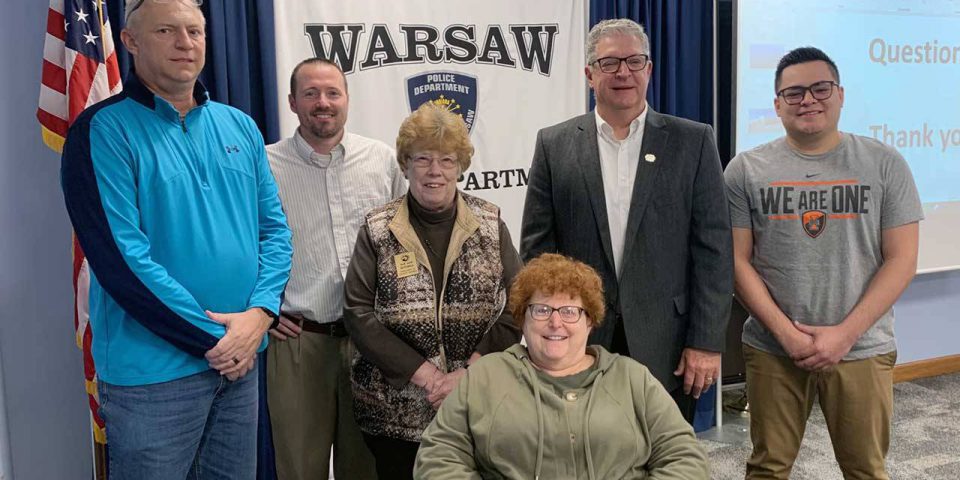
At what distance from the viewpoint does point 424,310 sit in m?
2.02

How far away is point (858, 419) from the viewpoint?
2.32 meters

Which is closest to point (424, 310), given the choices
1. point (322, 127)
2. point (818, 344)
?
point (322, 127)

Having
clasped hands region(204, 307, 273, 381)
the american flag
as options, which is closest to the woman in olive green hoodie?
clasped hands region(204, 307, 273, 381)

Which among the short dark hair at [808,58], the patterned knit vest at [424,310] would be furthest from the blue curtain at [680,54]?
the patterned knit vest at [424,310]

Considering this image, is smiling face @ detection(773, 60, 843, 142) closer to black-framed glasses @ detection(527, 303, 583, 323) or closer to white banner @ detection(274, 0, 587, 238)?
black-framed glasses @ detection(527, 303, 583, 323)

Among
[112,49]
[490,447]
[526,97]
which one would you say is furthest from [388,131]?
[490,447]

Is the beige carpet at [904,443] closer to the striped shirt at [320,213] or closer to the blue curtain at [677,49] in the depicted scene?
the blue curtain at [677,49]

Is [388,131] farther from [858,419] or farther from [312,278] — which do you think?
[858,419]

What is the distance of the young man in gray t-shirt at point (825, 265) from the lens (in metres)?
2.32

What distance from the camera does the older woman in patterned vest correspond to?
2021 mm

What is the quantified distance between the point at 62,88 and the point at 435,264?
56.8 inches

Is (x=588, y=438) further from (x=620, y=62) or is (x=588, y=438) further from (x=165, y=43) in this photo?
(x=165, y=43)

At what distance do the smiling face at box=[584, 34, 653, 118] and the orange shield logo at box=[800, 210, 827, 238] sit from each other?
616mm

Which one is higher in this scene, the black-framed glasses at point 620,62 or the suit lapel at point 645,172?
the black-framed glasses at point 620,62
